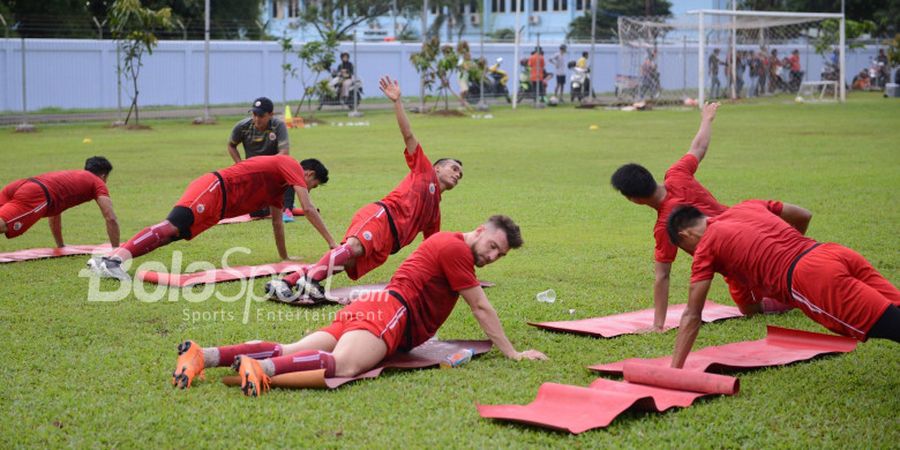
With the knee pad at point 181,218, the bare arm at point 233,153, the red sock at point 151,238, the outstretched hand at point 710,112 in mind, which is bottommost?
the red sock at point 151,238

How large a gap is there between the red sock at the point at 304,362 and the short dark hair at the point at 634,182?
8.25ft

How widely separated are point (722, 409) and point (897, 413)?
0.95 m

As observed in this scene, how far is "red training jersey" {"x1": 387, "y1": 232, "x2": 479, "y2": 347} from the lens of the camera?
6453mm

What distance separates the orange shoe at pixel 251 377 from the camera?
5.83 m

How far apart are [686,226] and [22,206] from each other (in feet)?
23.2

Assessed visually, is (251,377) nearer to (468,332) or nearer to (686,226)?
(468,332)

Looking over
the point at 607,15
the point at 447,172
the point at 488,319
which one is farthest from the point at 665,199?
the point at 607,15

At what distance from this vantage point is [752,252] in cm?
603

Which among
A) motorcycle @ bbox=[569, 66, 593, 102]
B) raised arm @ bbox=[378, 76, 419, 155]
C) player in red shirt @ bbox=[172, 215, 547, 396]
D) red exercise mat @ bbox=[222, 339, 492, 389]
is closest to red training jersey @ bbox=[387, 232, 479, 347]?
player in red shirt @ bbox=[172, 215, 547, 396]

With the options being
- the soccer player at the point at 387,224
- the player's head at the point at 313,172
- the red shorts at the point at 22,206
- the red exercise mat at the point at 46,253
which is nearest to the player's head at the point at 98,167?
the red shorts at the point at 22,206

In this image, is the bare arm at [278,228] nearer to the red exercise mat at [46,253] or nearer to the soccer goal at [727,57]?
the red exercise mat at [46,253]

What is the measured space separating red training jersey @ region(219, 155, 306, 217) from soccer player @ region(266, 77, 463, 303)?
143 centimetres

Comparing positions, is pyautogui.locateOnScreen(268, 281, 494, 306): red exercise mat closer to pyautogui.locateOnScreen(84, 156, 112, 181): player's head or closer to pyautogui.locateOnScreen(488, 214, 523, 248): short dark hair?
pyautogui.locateOnScreen(488, 214, 523, 248): short dark hair

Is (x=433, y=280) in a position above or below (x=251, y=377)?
above
